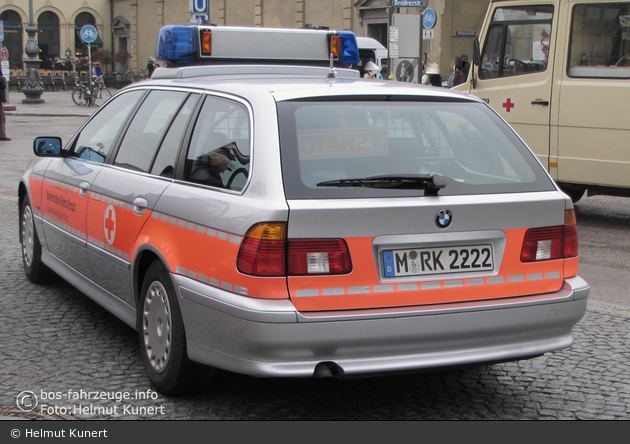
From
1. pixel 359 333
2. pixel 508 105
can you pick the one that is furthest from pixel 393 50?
pixel 359 333

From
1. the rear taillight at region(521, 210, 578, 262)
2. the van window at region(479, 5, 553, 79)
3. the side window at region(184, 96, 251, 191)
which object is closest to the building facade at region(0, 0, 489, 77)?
the van window at region(479, 5, 553, 79)

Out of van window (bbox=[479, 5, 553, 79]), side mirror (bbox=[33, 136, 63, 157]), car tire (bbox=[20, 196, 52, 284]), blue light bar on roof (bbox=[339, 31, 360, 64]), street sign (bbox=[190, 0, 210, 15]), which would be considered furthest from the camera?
street sign (bbox=[190, 0, 210, 15])

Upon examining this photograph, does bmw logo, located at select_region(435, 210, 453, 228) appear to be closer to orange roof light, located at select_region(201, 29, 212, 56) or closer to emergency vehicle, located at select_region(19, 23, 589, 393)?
emergency vehicle, located at select_region(19, 23, 589, 393)

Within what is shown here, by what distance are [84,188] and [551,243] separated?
2.69 m

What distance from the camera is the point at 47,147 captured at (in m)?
5.51

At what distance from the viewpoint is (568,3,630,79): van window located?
9.26 m

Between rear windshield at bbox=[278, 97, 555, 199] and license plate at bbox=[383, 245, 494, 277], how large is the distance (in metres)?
0.24

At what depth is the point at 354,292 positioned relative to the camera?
11.2ft

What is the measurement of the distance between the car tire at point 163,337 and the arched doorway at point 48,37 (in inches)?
2643

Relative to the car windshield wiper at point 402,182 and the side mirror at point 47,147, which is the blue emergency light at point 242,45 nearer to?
the side mirror at point 47,147

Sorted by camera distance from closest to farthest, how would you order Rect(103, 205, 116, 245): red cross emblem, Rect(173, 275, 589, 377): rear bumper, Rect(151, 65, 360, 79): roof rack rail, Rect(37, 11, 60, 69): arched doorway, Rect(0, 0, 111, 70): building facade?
Rect(173, 275, 589, 377): rear bumper, Rect(103, 205, 116, 245): red cross emblem, Rect(151, 65, 360, 79): roof rack rail, Rect(0, 0, 111, 70): building facade, Rect(37, 11, 60, 69): arched doorway

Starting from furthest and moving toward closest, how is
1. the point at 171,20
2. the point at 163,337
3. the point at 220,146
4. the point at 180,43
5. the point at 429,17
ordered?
the point at 171,20
the point at 429,17
the point at 180,43
the point at 163,337
the point at 220,146

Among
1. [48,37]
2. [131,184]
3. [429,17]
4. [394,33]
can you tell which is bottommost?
[131,184]

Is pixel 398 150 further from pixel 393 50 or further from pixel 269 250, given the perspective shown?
pixel 393 50
